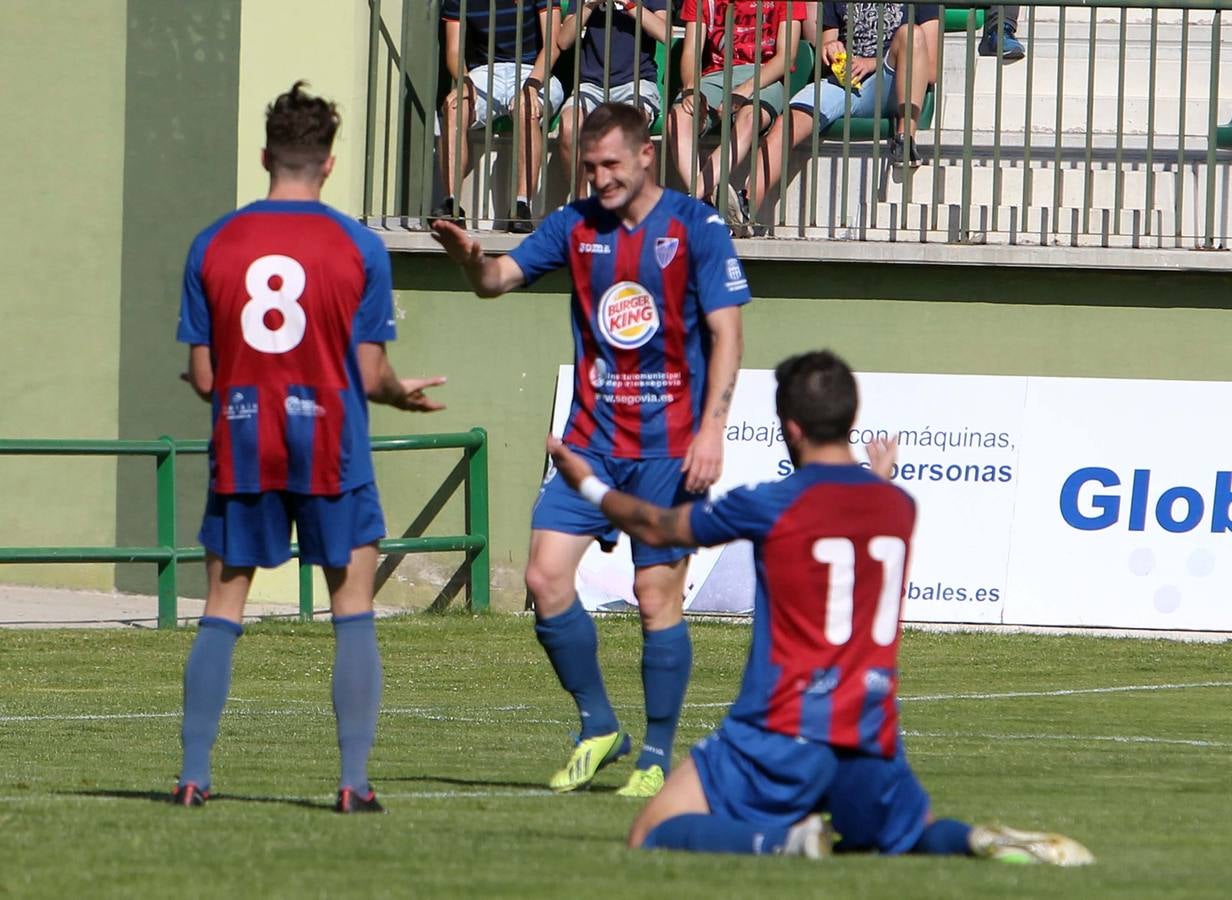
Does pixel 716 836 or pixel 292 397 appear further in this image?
pixel 292 397

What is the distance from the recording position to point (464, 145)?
1522 cm

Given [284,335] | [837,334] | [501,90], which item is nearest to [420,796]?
[284,335]

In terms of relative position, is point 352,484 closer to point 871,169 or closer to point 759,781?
point 759,781

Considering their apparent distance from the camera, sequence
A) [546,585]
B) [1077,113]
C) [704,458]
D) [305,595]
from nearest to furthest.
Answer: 1. [704,458]
2. [546,585]
3. [305,595]
4. [1077,113]

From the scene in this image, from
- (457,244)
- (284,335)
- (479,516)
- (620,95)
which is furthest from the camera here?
(620,95)

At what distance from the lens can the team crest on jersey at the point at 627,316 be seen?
722cm

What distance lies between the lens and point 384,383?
20.2 ft

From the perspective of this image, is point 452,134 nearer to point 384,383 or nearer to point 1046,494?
point 1046,494

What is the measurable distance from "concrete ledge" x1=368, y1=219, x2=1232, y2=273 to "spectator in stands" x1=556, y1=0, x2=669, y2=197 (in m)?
1.22

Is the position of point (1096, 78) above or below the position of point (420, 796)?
above

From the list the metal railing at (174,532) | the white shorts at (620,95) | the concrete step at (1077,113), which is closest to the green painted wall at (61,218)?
the metal railing at (174,532)

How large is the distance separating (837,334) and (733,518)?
9557 millimetres

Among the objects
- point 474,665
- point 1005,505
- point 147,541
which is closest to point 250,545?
point 474,665

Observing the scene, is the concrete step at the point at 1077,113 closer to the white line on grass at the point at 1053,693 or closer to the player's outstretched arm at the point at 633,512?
the white line on grass at the point at 1053,693
